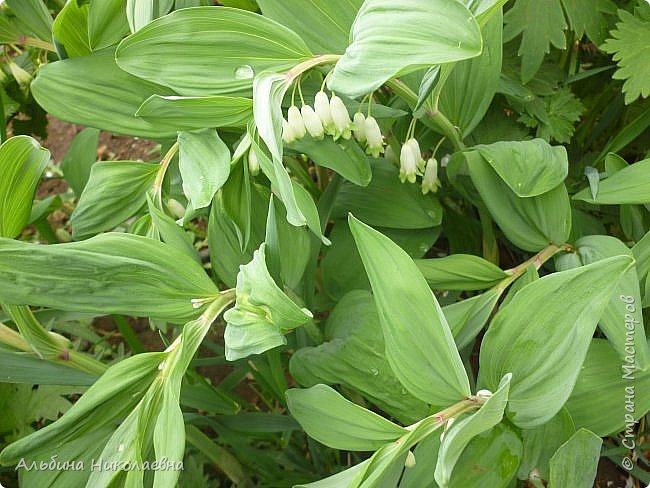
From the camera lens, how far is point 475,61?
112cm

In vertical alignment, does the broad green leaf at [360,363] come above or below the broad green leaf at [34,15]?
below

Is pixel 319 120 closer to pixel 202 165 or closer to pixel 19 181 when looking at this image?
pixel 202 165

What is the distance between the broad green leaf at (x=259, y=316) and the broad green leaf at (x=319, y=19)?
0.36m

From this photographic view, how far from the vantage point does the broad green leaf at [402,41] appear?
685mm

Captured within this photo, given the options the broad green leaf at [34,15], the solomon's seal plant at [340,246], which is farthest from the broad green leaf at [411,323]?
the broad green leaf at [34,15]

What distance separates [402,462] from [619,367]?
353 mm

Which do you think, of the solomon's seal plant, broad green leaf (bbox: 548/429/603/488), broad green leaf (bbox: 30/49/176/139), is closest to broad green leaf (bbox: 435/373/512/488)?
the solomon's seal plant

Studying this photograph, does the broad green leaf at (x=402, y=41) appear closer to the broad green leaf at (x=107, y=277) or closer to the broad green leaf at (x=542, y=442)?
the broad green leaf at (x=107, y=277)

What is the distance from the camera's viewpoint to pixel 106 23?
3.41 feet

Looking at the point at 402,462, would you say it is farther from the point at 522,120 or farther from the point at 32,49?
the point at 32,49

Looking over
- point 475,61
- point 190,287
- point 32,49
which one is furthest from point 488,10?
point 32,49

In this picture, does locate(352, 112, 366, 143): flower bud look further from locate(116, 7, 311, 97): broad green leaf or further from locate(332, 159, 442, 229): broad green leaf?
locate(332, 159, 442, 229): broad green leaf

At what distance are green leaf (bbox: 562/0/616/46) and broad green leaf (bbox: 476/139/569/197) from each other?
0.33m

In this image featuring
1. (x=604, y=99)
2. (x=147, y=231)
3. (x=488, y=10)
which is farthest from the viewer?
(x=604, y=99)
